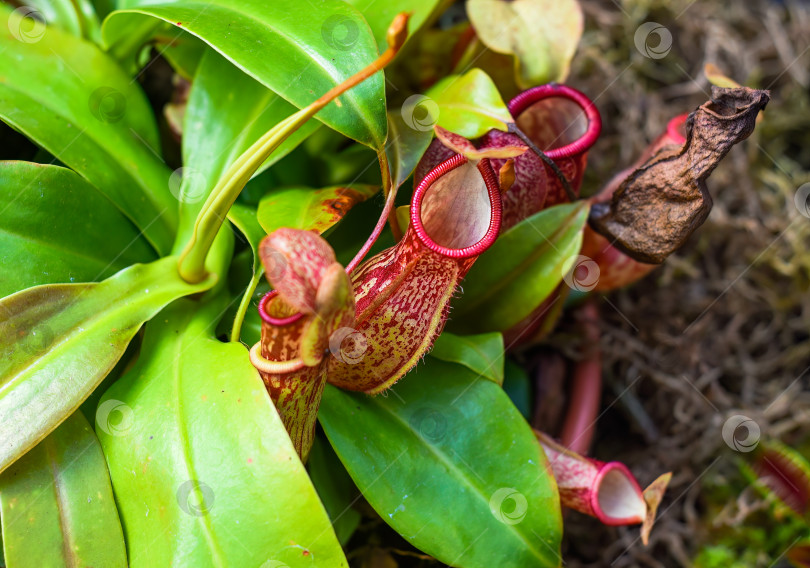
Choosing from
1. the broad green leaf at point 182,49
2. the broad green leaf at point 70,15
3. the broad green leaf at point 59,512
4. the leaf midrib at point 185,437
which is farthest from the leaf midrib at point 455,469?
the broad green leaf at point 70,15

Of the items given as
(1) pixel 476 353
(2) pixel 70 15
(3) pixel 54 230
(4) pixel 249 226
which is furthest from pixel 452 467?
(2) pixel 70 15

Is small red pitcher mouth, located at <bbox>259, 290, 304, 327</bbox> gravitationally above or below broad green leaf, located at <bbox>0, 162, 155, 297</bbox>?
above

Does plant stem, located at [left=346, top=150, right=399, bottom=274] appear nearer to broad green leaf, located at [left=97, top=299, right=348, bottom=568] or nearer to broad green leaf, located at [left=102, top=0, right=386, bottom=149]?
broad green leaf, located at [left=102, top=0, right=386, bottom=149]

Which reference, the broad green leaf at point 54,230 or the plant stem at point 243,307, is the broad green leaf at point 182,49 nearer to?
the broad green leaf at point 54,230

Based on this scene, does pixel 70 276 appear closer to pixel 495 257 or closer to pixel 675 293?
pixel 495 257

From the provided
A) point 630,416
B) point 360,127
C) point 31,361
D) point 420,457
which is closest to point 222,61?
point 360,127

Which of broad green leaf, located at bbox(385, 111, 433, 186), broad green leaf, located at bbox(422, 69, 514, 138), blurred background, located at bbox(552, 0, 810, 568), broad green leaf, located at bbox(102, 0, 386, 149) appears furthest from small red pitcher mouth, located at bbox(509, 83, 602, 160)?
blurred background, located at bbox(552, 0, 810, 568)
